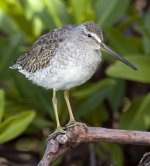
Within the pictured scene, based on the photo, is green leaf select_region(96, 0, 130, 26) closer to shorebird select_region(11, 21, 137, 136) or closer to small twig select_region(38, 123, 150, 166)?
shorebird select_region(11, 21, 137, 136)

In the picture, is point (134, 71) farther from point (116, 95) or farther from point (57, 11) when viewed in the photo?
point (57, 11)

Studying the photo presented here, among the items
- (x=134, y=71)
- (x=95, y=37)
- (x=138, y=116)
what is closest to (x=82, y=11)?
(x=134, y=71)

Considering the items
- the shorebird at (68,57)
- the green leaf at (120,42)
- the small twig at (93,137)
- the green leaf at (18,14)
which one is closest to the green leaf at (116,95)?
the green leaf at (120,42)

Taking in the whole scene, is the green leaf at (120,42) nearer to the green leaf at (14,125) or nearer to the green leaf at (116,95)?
the green leaf at (116,95)

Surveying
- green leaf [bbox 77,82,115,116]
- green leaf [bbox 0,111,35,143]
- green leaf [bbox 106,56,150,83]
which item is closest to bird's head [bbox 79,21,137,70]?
green leaf [bbox 106,56,150,83]

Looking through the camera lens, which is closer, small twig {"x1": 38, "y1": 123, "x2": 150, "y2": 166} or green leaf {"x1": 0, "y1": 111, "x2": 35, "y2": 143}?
small twig {"x1": 38, "y1": 123, "x2": 150, "y2": 166}
